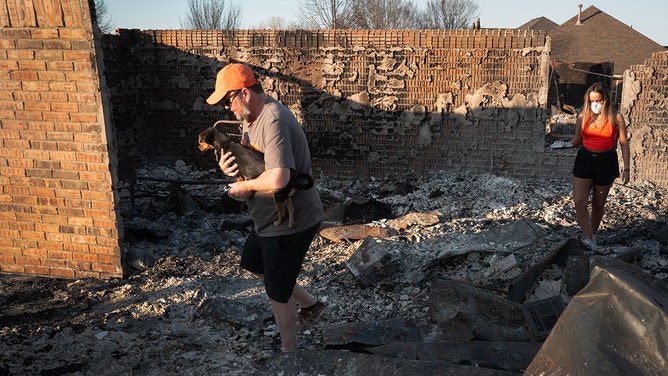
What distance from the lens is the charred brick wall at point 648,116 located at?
7434 millimetres

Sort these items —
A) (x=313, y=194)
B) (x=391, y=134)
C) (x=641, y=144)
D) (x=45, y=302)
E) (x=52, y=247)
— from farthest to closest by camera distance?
(x=391, y=134) → (x=641, y=144) → (x=52, y=247) → (x=45, y=302) → (x=313, y=194)

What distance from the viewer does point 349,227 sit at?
5996mm

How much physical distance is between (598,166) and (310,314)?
3.03m

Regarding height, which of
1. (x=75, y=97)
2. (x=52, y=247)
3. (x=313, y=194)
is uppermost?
(x=75, y=97)

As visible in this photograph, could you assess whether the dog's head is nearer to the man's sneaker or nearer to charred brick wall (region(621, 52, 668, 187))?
the man's sneaker

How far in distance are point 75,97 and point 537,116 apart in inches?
243

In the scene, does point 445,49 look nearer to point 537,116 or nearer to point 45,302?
point 537,116

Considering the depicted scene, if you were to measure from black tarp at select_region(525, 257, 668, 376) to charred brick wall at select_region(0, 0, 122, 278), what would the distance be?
3.99 meters

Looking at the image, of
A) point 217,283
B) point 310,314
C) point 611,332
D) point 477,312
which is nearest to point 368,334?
point 310,314

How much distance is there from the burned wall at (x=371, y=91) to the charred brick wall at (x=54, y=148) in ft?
14.3

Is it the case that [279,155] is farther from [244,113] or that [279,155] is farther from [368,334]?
[368,334]

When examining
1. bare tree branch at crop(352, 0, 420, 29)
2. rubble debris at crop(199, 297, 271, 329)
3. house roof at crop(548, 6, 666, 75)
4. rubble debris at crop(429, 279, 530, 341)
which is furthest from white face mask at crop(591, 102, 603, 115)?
bare tree branch at crop(352, 0, 420, 29)

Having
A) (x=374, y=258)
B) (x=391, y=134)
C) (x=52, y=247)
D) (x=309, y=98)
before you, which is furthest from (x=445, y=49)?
(x=52, y=247)

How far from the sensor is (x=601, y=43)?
2555cm
